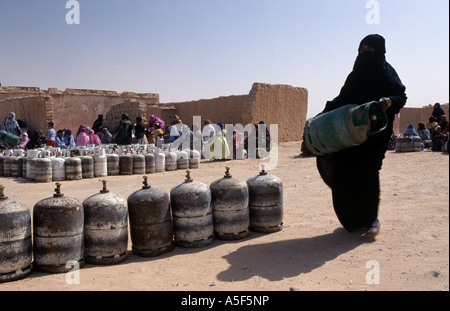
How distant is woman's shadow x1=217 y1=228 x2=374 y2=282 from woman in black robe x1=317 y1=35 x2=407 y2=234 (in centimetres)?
31

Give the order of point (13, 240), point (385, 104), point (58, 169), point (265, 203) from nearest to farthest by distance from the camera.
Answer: point (13, 240)
point (385, 104)
point (265, 203)
point (58, 169)

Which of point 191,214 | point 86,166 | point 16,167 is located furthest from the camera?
point 16,167

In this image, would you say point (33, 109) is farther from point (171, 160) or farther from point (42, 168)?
point (171, 160)

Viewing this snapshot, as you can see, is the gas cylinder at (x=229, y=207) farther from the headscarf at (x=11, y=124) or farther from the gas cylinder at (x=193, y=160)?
the headscarf at (x=11, y=124)

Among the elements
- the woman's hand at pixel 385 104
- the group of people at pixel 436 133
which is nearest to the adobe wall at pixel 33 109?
the group of people at pixel 436 133

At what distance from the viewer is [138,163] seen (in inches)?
404

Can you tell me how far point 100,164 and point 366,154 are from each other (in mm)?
7416

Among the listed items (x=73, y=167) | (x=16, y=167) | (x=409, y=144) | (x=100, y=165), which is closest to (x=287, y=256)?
(x=73, y=167)

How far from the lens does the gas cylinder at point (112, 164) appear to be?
10.0m

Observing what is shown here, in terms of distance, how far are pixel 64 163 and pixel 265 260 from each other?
7.15 metres

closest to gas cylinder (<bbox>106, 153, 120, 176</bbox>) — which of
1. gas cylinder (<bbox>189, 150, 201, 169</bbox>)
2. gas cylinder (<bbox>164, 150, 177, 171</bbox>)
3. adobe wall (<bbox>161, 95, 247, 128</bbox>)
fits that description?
gas cylinder (<bbox>164, 150, 177, 171</bbox>)

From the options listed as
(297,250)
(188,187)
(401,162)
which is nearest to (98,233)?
(188,187)

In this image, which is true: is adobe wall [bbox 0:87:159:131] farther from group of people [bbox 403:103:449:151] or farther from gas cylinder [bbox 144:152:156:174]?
group of people [bbox 403:103:449:151]

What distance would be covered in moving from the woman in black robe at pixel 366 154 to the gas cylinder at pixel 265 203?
75 cm
